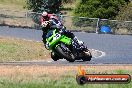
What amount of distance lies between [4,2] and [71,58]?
136 meters

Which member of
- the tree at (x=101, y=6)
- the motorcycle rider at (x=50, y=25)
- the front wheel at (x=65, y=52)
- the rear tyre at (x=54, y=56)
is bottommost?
the tree at (x=101, y=6)

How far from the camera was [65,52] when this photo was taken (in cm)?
900

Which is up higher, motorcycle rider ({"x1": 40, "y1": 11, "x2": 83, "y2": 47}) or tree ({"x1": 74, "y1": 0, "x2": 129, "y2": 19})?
motorcycle rider ({"x1": 40, "y1": 11, "x2": 83, "y2": 47})

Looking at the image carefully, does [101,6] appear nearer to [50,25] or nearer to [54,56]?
[54,56]

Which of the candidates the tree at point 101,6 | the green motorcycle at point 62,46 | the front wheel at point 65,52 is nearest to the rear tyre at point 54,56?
the green motorcycle at point 62,46

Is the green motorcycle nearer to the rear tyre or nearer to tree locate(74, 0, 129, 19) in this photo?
the rear tyre

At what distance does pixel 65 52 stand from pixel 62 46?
0.14m

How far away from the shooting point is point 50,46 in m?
8.79

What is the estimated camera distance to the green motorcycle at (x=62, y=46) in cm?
883

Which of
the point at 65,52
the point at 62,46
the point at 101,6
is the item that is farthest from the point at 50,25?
the point at 101,6

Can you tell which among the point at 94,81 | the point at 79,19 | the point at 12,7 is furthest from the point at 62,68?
the point at 12,7

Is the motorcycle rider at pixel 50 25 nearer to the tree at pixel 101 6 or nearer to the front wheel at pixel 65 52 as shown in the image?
the front wheel at pixel 65 52

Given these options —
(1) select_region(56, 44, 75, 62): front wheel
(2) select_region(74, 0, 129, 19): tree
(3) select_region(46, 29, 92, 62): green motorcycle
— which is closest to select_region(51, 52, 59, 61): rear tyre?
(3) select_region(46, 29, 92, 62): green motorcycle

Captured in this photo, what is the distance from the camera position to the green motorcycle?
29.0ft
